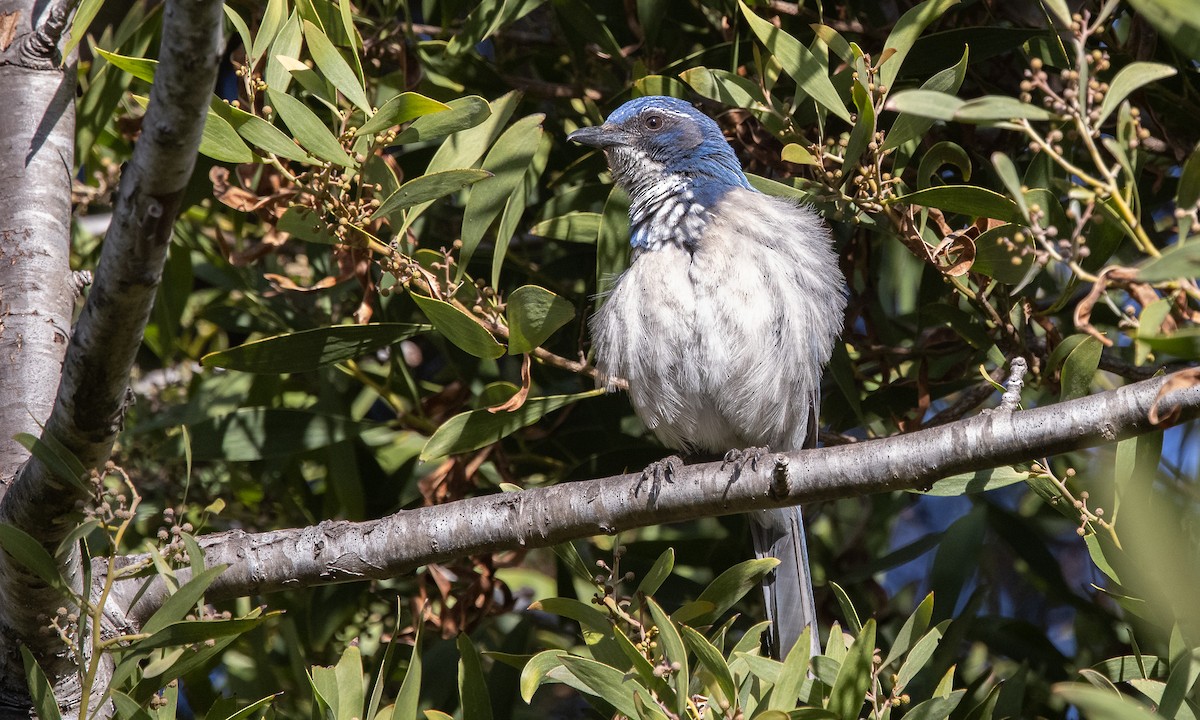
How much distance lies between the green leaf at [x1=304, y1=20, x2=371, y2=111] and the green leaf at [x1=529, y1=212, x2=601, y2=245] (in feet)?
2.56

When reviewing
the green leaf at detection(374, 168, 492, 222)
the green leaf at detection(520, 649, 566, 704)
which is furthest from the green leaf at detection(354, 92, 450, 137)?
the green leaf at detection(520, 649, 566, 704)

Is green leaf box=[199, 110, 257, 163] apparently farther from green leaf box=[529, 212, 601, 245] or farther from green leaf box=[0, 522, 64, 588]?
green leaf box=[0, 522, 64, 588]

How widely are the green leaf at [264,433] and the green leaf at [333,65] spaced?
1295mm

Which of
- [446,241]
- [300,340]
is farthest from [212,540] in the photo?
[446,241]

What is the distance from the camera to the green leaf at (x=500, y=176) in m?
3.15

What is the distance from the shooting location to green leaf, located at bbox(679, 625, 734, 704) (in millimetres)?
2371

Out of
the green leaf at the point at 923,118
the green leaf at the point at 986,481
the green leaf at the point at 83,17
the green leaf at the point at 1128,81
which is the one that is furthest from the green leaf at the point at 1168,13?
the green leaf at the point at 83,17

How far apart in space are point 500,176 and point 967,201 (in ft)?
4.14

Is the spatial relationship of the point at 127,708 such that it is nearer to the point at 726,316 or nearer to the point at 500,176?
the point at 500,176

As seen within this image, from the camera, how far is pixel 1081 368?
2.73m

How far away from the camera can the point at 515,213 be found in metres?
3.26

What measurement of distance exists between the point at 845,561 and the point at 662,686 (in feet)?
7.60

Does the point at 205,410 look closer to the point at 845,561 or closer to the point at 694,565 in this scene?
the point at 694,565

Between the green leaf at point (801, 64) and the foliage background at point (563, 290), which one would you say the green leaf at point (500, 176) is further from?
the green leaf at point (801, 64)
